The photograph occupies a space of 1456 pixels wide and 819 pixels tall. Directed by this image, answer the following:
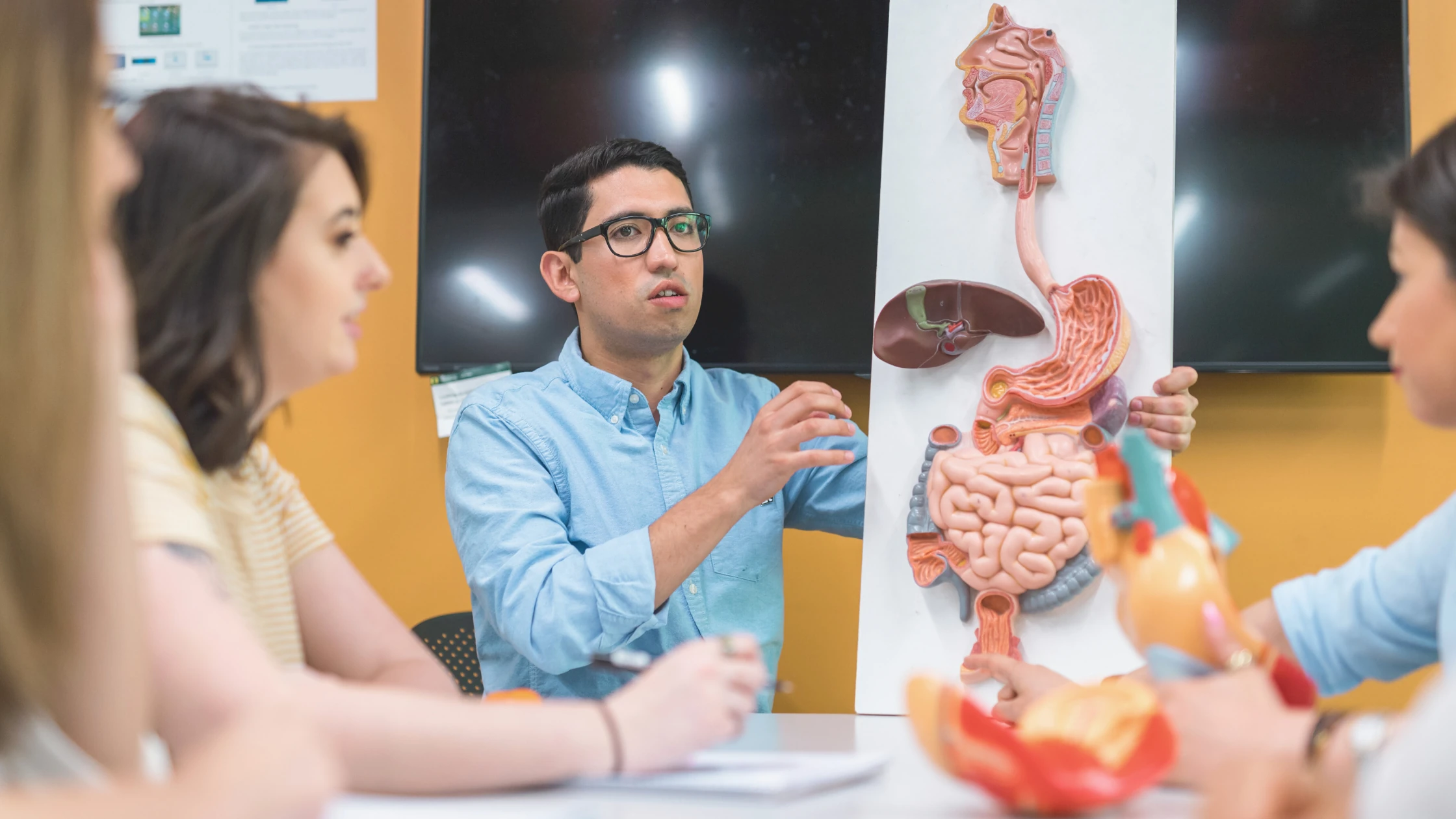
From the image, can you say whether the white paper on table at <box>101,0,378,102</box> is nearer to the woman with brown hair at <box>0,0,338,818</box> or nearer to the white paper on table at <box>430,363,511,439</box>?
the white paper on table at <box>430,363,511,439</box>

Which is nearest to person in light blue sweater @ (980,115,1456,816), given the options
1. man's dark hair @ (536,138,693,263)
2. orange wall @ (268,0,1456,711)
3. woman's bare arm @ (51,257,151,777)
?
woman's bare arm @ (51,257,151,777)

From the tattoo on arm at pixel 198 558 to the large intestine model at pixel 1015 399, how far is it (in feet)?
3.37

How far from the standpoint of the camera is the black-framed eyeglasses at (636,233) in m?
2.04

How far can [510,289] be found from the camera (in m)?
2.34

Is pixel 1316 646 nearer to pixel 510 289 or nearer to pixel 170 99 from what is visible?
pixel 170 99

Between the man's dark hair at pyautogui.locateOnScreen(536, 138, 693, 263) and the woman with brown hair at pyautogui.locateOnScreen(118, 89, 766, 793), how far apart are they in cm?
83

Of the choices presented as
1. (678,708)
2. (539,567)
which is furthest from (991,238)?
(678,708)

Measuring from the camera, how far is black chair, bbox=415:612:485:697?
226 cm

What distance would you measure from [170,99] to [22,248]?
1.88ft

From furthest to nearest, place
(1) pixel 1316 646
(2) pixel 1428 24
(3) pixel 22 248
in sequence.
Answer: (2) pixel 1428 24
(1) pixel 1316 646
(3) pixel 22 248

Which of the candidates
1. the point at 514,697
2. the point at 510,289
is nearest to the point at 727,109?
the point at 510,289

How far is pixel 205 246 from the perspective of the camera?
3.47 feet

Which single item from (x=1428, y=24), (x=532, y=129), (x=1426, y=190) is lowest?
(x=1426, y=190)

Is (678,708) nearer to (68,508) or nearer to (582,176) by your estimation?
(68,508)
